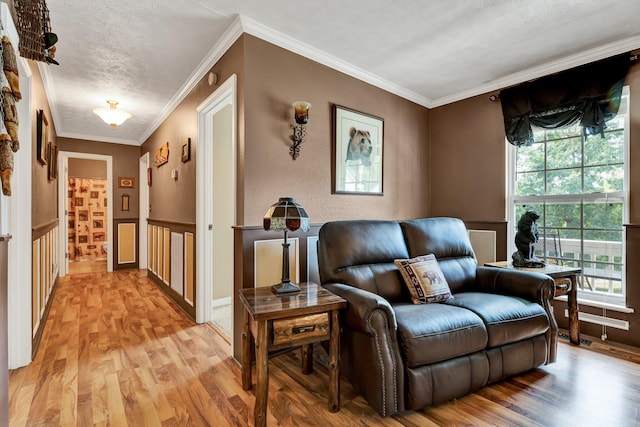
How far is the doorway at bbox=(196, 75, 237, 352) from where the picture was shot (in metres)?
2.65

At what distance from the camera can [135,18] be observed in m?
2.14

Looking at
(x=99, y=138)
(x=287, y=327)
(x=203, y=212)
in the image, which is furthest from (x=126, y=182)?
(x=287, y=327)

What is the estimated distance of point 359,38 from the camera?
242 centimetres

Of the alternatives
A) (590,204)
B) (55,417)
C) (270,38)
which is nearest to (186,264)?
(55,417)

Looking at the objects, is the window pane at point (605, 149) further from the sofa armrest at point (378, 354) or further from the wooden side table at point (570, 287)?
the sofa armrest at point (378, 354)

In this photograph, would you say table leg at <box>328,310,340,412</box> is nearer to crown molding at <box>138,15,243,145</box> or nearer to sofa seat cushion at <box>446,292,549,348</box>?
sofa seat cushion at <box>446,292,549,348</box>

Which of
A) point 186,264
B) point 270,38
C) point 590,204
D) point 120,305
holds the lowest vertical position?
point 120,305

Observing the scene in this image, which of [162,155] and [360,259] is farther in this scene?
[162,155]

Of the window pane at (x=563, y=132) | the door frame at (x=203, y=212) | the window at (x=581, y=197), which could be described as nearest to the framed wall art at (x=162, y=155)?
the door frame at (x=203, y=212)

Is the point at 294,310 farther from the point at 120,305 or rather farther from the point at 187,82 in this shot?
the point at 120,305

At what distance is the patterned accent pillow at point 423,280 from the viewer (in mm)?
2121

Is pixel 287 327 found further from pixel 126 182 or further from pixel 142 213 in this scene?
pixel 126 182

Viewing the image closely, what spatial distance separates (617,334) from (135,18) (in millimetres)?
4414

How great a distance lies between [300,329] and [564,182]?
284cm
